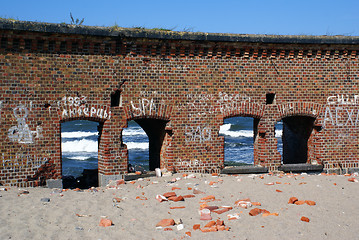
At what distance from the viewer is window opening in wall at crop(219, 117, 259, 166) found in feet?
77.2

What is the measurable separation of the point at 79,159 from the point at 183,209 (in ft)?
65.8

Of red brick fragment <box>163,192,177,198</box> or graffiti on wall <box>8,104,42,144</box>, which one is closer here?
red brick fragment <box>163,192,177,198</box>

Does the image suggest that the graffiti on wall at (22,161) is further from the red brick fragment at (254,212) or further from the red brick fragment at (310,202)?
the red brick fragment at (310,202)

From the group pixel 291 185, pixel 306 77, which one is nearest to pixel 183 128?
pixel 291 185

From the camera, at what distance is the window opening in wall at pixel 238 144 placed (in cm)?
2353

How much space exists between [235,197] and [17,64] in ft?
20.5

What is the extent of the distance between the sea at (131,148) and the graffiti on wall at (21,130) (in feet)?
34.2

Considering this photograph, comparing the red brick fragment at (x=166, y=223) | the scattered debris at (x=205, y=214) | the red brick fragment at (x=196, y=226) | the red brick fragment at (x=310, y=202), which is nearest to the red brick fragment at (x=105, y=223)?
the red brick fragment at (x=166, y=223)

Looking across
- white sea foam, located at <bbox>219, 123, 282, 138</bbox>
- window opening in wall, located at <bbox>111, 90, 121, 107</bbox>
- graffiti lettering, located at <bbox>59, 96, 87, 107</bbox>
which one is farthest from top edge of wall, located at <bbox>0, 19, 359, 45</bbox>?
white sea foam, located at <bbox>219, 123, 282, 138</bbox>

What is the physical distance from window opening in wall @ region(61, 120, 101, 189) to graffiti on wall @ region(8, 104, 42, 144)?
71.6 inches

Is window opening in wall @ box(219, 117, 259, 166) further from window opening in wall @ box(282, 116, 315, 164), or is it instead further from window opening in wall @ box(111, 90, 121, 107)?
window opening in wall @ box(111, 90, 121, 107)

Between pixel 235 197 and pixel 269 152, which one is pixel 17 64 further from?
pixel 269 152

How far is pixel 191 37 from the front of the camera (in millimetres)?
11195

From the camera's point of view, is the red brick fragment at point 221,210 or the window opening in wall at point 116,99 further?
the window opening in wall at point 116,99
